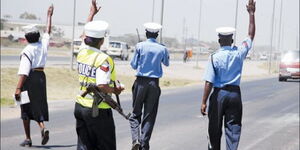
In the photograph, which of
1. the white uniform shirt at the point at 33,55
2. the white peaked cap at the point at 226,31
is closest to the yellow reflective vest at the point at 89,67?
the white peaked cap at the point at 226,31

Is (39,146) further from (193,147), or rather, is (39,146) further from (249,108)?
(249,108)

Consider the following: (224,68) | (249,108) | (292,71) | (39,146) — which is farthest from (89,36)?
(292,71)

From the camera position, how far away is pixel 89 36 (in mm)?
6094

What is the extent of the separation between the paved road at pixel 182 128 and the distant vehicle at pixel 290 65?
23.1 feet

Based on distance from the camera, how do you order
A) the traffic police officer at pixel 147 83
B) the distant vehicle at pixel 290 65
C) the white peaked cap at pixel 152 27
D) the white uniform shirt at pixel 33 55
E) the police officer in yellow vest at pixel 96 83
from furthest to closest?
the distant vehicle at pixel 290 65 → the white uniform shirt at pixel 33 55 → the white peaked cap at pixel 152 27 → the traffic police officer at pixel 147 83 → the police officer in yellow vest at pixel 96 83

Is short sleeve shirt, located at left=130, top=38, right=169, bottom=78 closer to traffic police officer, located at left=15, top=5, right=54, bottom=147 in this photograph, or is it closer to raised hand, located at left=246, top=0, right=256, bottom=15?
traffic police officer, located at left=15, top=5, right=54, bottom=147

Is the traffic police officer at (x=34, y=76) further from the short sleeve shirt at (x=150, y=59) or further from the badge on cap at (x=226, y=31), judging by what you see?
the badge on cap at (x=226, y=31)

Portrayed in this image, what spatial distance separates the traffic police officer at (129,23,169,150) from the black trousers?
2.22 m

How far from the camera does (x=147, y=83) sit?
8492mm

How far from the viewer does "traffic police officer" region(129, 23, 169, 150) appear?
8.48 m

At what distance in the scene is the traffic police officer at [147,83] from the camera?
848 cm

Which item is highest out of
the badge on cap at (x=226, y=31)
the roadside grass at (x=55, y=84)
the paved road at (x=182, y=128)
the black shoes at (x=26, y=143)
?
the badge on cap at (x=226, y=31)

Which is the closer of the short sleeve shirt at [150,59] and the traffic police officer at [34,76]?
the short sleeve shirt at [150,59]

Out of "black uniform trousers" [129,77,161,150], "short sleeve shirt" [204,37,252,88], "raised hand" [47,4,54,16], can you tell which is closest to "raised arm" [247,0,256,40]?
"short sleeve shirt" [204,37,252,88]
